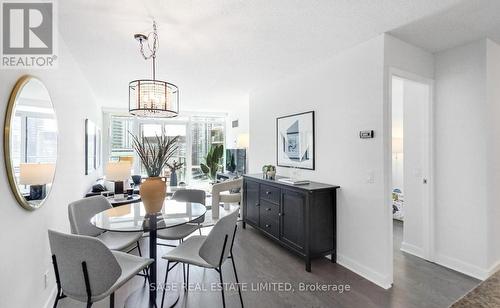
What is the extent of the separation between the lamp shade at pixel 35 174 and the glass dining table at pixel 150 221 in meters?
0.50

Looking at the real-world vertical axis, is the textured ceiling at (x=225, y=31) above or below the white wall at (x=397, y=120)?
above

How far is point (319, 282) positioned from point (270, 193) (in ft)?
4.08

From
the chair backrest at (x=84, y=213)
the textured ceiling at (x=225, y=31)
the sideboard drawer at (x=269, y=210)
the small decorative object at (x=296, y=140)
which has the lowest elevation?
the sideboard drawer at (x=269, y=210)

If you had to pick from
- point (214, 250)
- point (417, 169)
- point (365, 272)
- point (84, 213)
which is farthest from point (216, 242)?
point (417, 169)

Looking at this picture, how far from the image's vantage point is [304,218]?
103 inches

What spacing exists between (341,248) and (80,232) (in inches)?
109

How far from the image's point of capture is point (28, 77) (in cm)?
158

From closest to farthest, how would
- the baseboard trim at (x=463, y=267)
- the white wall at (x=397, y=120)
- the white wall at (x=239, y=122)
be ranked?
the baseboard trim at (x=463, y=267), the white wall at (x=397, y=120), the white wall at (x=239, y=122)

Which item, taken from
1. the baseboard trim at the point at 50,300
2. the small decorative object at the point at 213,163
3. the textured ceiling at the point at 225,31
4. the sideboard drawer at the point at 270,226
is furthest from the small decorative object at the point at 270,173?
the small decorative object at the point at 213,163

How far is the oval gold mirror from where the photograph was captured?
1.40 m

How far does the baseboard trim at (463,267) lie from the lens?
7.79 ft

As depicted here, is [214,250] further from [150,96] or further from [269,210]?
[269,210]

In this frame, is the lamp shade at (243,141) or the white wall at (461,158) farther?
the lamp shade at (243,141)

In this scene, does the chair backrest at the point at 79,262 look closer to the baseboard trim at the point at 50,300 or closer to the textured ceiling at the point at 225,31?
the baseboard trim at the point at 50,300
